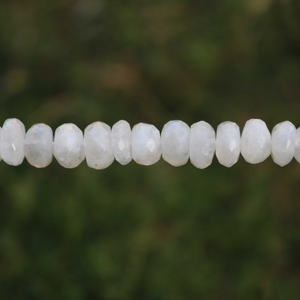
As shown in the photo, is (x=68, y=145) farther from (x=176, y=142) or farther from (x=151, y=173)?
(x=151, y=173)

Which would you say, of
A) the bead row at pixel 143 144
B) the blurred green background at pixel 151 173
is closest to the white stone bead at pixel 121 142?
the bead row at pixel 143 144

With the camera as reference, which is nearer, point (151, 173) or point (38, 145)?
point (38, 145)

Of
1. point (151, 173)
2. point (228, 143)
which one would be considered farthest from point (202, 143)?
point (151, 173)

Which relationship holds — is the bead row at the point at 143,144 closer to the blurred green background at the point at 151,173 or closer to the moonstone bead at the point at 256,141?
the moonstone bead at the point at 256,141

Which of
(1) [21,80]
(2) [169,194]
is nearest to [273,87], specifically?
(2) [169,194]

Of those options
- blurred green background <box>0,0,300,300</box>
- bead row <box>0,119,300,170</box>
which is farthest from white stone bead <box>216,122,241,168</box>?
blurred green background <box>0,0,300,300</box>

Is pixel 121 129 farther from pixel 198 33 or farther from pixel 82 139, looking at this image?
pixel 198 33
